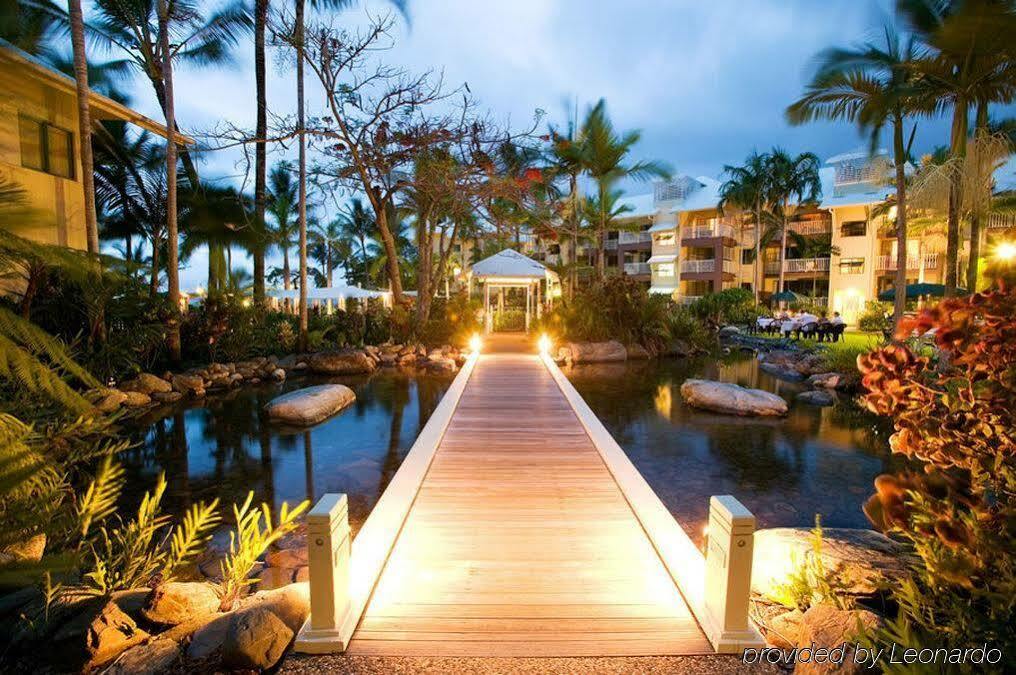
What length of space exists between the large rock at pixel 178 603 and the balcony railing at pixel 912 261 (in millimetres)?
32571

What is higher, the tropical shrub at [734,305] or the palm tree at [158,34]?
the palm tree at [158,34]

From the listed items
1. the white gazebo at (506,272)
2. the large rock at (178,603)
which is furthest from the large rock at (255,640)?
the white gazebo at (506,272)

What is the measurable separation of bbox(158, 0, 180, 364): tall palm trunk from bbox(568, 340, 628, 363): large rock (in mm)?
11075

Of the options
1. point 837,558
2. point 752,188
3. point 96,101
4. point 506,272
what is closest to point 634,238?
point 752,188

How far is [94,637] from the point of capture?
8.56 ft

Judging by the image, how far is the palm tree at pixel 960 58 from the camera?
8812mm

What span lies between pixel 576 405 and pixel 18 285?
34.6ft

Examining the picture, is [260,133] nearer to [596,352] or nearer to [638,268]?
[596,352]

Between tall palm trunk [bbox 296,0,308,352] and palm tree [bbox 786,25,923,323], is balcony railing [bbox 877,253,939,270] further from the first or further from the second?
tall palm trunk [bbox 296,0,308,352]

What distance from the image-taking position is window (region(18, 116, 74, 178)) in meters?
9.98

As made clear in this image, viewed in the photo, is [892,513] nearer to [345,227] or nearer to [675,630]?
[675,630]

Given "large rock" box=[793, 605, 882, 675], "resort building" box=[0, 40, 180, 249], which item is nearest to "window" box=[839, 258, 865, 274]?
"large rock" box=[793, 605, 882, 675]

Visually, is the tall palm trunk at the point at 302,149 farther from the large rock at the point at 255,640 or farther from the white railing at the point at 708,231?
the white railing at the point at 708,231

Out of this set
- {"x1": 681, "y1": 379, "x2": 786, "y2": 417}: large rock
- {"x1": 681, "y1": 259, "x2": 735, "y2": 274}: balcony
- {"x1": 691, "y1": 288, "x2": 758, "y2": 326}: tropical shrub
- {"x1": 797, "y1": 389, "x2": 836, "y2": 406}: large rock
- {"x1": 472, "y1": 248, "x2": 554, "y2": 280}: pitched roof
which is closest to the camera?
{"x1": 681, "y1": 379, "x2": 786, "y2": 417}: large rock
